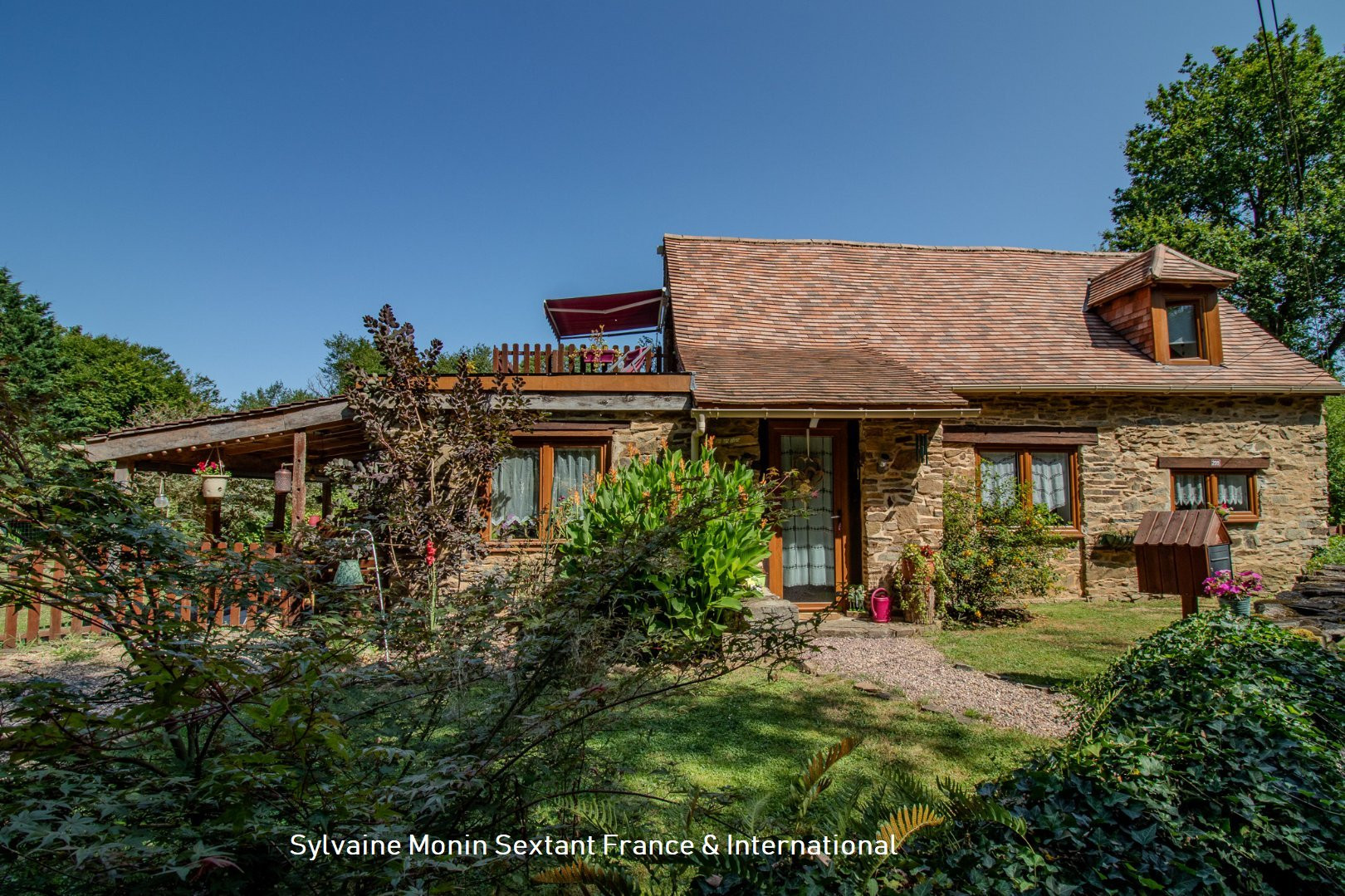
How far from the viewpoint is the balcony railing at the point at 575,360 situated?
8.91m

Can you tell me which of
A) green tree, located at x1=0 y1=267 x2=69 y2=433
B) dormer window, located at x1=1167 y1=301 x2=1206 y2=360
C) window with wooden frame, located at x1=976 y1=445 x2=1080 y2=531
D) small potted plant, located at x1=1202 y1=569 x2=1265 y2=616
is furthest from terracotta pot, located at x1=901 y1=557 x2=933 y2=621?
green tree, located at x1=0 y1=267 x2=69 y2=433

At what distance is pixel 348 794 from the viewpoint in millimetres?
1353

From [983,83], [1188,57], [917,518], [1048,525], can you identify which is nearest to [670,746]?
[917,518]

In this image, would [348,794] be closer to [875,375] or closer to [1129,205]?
[875,375]

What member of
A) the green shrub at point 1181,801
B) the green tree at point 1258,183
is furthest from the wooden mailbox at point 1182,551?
the green tree at point 1258,183

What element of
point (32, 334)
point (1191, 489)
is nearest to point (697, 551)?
point (1191, 489)

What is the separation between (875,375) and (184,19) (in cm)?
953

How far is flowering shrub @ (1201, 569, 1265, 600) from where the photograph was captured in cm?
495

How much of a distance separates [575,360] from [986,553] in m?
6.90

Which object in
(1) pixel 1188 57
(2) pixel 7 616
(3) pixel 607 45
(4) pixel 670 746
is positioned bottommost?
(4) pixel 670 746

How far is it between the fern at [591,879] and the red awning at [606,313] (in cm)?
1224

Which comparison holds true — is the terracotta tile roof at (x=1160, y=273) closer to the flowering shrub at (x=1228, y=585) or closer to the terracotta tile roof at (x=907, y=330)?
the terracotta tile roof at (x=907, y=330)

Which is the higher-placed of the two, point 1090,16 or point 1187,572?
point 1090,16

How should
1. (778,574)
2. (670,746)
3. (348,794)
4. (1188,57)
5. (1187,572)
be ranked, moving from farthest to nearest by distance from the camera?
(1188,57) → (778,574) → (1187,572) → (670,746) → (348,794)
